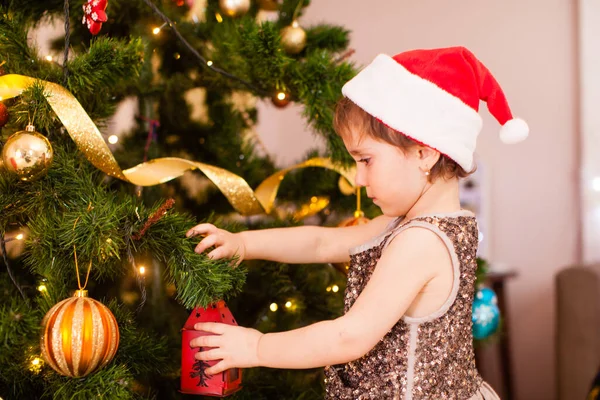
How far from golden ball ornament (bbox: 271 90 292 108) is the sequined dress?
0.87ft

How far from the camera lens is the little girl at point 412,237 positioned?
0.73m

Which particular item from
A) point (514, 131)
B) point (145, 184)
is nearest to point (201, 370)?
point (145, 184)

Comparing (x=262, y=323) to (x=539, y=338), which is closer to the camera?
(x=262, y=323)

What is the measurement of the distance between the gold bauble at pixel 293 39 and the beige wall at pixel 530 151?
1.21m

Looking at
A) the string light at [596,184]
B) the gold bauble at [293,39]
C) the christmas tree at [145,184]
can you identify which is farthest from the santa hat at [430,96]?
the string light at [596,184]

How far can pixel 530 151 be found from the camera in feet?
7.26

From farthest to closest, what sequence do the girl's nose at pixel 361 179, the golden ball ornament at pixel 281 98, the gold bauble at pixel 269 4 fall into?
the gold bauble at pixel 269 4
the golden ball ornament at pixel 281 98
the girl's nose at pixel 361 179

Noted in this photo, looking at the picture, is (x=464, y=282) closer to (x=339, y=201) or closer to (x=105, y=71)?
(x=339, y=201)

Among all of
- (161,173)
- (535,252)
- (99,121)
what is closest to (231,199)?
(161,173)

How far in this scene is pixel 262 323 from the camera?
1014mm

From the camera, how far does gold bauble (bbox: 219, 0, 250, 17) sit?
3.32ft

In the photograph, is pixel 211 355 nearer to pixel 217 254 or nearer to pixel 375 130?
pixel 217 254

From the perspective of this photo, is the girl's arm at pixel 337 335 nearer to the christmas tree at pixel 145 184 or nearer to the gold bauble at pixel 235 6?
the christmas tree at pixel 145 184

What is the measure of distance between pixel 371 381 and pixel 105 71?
1.61ft
